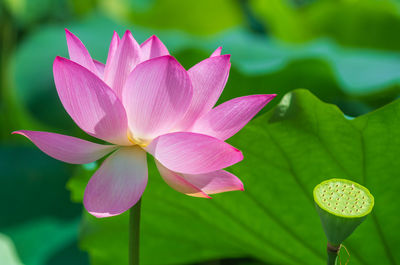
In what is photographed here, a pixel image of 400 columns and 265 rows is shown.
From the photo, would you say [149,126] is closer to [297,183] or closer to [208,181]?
[208,181]

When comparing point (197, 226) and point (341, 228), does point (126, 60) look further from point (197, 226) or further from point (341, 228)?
point (197, 226)

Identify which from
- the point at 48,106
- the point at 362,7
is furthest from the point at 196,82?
the point at 362,7

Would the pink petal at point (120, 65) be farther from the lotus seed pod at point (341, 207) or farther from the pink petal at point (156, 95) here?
the lotus seed pod at point (341, 207)

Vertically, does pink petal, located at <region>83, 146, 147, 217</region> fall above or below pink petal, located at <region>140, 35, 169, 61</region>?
below

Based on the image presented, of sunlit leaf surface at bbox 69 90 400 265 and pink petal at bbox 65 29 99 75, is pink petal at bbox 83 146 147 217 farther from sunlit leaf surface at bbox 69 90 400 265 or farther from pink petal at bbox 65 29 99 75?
sunlit leaf surface at bbox 69 90 400 265

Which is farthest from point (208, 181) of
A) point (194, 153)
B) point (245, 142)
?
point (245, 142)

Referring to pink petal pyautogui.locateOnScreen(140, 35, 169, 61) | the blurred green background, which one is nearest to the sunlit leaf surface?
the blurred green background

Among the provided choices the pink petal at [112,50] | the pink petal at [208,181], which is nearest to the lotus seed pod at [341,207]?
the pink petal at [208,181]
